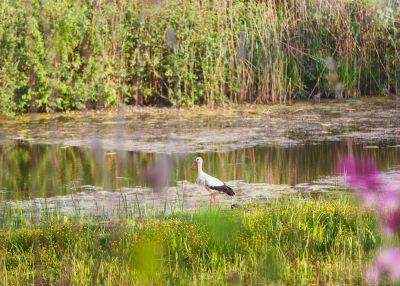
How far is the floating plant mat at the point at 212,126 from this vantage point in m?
11.3

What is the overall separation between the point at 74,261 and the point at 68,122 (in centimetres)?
809

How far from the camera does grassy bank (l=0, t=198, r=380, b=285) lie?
480 cm

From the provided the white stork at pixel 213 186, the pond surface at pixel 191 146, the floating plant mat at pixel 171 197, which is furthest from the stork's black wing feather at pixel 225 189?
the pond surface at pixel 191 146

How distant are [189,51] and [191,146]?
3.49 m

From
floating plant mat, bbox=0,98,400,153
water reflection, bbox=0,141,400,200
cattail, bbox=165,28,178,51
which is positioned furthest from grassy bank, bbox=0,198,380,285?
cattail, bbox=165,28,178,51

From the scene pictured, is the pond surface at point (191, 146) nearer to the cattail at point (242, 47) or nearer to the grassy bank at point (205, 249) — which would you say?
the cattail at point (242, 47)

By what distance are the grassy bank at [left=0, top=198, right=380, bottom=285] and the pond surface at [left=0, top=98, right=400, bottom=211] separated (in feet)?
6.37

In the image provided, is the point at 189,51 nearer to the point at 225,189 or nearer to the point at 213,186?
the point at 213,186

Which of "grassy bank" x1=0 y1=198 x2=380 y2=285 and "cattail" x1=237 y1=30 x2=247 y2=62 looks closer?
"grassy bank" x1=0 y1=198 x2=380 y2=285

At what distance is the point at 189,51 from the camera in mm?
14258

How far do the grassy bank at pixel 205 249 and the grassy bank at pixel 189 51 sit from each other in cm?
734

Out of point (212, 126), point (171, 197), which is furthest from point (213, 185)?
point (212, 126)

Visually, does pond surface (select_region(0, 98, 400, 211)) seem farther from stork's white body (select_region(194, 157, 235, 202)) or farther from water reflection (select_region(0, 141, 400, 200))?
stork's white body (select_region(194, 157, 235, 202))

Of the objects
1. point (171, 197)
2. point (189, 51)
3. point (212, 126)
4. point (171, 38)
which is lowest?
point (171, 197)
